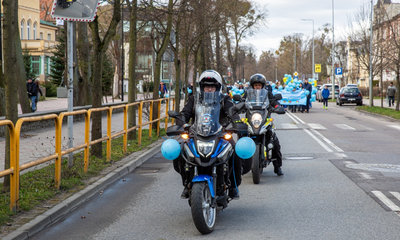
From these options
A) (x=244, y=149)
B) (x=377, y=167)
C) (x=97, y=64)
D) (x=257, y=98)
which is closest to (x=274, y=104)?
(x=257, y=98)

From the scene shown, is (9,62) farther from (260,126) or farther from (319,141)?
(319,141)

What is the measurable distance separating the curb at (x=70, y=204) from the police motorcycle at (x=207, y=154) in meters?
1.64

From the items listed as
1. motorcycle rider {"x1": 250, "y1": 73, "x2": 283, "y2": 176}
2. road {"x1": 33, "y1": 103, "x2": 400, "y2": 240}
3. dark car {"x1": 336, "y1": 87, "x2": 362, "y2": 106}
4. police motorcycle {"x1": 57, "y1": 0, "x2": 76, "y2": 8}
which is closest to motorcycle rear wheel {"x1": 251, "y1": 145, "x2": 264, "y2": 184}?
road {"x1": 33, "y1": 103, "x2": 400, "y2": 240}

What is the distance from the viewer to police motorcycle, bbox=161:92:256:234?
5.83 meters

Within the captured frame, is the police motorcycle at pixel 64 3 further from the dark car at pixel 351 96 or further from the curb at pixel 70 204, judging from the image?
the dark car at pixel 351 96

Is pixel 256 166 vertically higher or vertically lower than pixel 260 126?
lower

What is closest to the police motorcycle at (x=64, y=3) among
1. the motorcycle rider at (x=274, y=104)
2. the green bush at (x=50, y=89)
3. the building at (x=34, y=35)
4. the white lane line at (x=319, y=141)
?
the motorcycle rider at (x=274, y=104)

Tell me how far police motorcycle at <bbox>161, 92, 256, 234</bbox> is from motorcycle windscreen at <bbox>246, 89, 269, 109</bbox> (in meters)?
3.20

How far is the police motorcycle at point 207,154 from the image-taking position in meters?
5.83

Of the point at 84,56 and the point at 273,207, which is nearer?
the point at 273,207

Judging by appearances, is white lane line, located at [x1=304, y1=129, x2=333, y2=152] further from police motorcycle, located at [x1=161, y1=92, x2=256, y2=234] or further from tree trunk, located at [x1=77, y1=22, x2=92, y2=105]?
tree trunk, located at [x1=77, y1=22, x2=92, y2=105]

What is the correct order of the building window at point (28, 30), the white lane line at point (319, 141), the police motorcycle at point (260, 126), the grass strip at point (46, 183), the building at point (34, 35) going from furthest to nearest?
the building window at point (28, 30) < the building at point (34, 35) < the white lane line at point (319, 141) < the police motorcycle at point (260, 126) < the grass strip at point (46, 183)

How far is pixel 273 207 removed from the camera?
726cm

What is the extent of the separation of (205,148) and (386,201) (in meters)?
2.97
